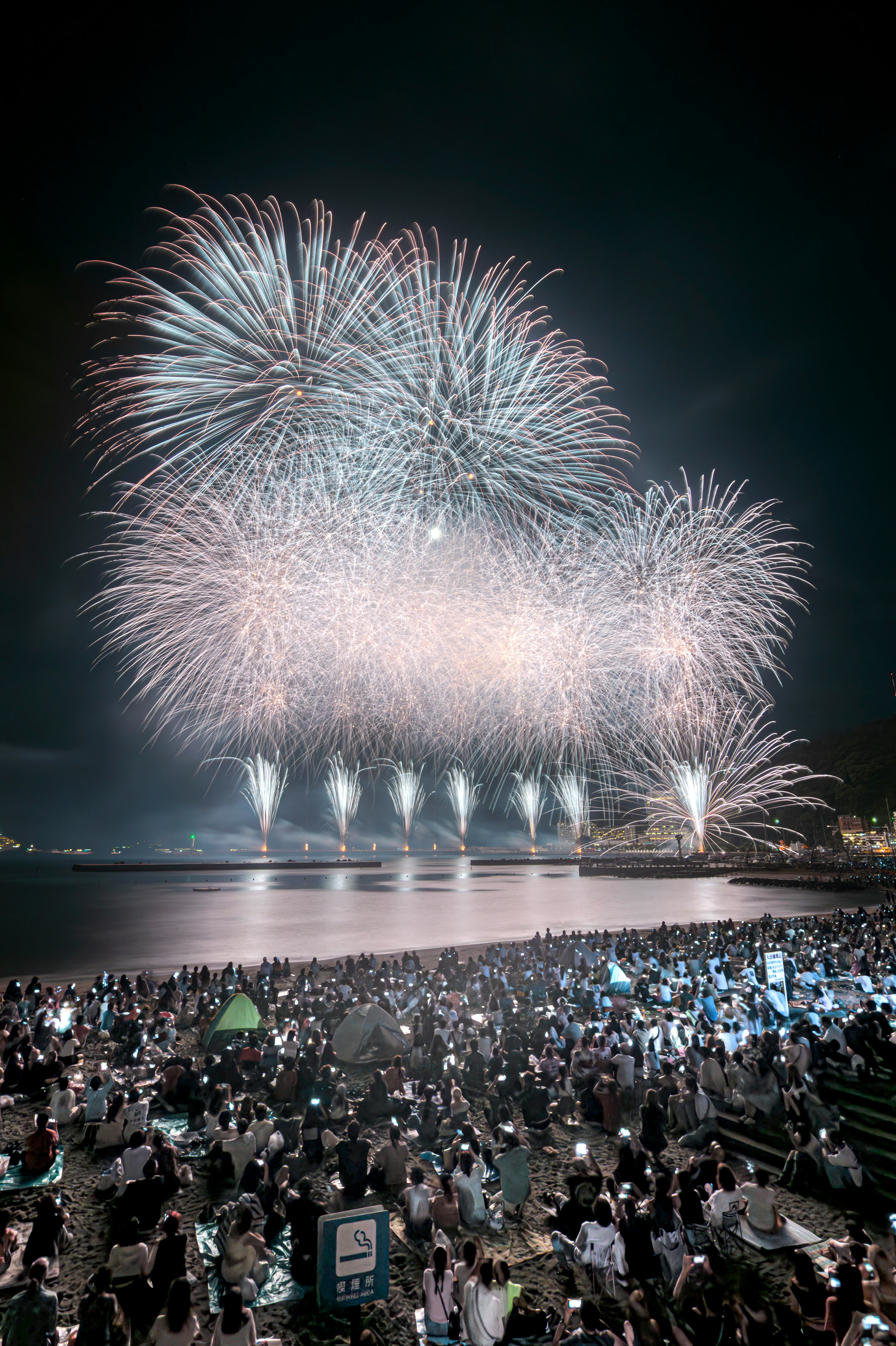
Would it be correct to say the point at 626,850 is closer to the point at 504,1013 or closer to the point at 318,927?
the point at 318,927

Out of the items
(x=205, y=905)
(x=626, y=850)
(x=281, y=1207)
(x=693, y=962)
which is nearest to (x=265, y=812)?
(x=205, y=905)

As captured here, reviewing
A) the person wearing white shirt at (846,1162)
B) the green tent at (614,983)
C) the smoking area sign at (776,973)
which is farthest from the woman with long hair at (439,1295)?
the green tent at (614,983)

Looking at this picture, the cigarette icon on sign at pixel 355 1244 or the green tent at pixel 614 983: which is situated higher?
the cigarette icon on sign at pixel 355 1244

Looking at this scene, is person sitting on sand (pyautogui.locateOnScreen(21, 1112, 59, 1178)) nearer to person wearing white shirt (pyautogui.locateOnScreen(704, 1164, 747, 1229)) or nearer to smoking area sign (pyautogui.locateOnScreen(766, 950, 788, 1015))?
person wearing white shirt (pyautogui.locateOnScreen(704, 1164, 747, 1229))

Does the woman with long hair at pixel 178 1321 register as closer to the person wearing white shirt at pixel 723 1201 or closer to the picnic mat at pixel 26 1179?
the picnic mat at pixel 26 1179

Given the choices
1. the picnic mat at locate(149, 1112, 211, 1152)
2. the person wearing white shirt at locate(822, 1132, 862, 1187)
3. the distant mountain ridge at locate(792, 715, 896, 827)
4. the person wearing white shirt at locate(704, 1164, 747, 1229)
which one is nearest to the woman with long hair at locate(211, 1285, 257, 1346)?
the person wearing white shirt at locate(704, 1164, 747, 1229)

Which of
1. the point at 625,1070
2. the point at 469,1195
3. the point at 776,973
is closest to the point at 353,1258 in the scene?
the point at 469,1195

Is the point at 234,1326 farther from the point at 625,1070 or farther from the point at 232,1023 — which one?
the point at 232,1023
